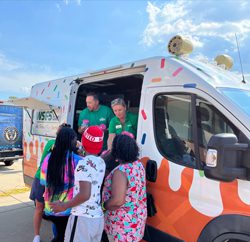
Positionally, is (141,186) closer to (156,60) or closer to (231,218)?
(231,218)

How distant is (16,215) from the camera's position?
19.4 feet

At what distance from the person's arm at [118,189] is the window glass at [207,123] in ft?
2.44

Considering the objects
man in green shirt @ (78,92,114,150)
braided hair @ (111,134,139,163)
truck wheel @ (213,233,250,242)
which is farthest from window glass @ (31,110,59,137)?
truck wheel @ (213,233,250,242)

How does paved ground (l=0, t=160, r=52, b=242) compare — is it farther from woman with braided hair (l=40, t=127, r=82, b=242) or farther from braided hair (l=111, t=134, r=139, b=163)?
braided hair (l=111, t=134, r=139, b=163)

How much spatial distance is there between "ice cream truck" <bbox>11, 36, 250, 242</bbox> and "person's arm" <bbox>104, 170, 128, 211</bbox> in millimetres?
500

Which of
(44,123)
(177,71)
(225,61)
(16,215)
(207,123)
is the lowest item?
(16,215)

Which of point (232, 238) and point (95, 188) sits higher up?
point (95, 188)

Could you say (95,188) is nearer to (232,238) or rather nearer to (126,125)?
(232,238)

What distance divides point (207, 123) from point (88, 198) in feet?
4.21

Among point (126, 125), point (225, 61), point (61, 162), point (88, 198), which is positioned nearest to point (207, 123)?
point (88, 198)

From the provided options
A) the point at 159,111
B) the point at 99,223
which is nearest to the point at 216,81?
the point at 159,111

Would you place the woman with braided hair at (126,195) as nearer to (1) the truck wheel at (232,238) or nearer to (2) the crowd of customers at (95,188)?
(2) the crowd of customers at (95,188)

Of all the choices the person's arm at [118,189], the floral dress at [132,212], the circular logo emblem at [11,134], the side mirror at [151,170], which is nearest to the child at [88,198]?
the person's arm at [118,189]

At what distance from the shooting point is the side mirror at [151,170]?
10.5 feet
